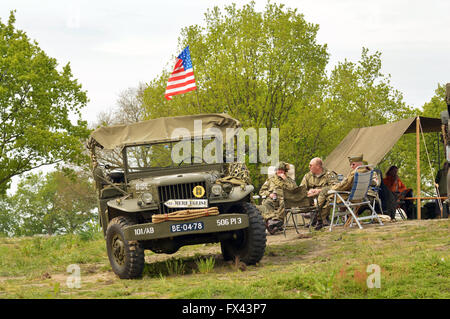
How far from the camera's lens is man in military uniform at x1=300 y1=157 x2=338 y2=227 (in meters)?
12.4

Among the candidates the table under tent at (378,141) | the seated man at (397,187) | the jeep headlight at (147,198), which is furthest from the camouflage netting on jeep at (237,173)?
the table under tent at (378,141)

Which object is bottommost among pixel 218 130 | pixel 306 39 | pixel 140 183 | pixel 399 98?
pixel 140 183

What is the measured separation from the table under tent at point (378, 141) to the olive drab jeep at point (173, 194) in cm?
730

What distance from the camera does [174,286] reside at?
262 inches

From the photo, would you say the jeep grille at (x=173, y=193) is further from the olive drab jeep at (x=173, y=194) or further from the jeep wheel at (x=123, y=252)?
the jeep wheel at (x=123, y=252)

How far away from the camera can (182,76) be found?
18.0 m

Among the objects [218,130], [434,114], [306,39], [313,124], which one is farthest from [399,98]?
[218,130]

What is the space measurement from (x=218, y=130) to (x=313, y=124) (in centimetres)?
1812

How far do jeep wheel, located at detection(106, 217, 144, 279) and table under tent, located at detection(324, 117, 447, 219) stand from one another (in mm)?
8940

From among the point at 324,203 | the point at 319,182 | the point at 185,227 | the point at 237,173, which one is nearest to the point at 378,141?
the point at 319,182

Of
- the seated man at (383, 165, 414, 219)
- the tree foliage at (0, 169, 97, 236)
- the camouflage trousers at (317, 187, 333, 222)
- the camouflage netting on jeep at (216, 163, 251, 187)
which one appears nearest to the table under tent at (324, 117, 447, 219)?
the seated man at (383, 165, 414, 219)

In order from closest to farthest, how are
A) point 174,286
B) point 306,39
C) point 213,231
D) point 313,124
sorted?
point 174,286
point 213,231
point 313,124
point 306,39

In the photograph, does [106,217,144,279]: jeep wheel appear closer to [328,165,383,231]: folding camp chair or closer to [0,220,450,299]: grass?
[0,220,450,299]: grass
